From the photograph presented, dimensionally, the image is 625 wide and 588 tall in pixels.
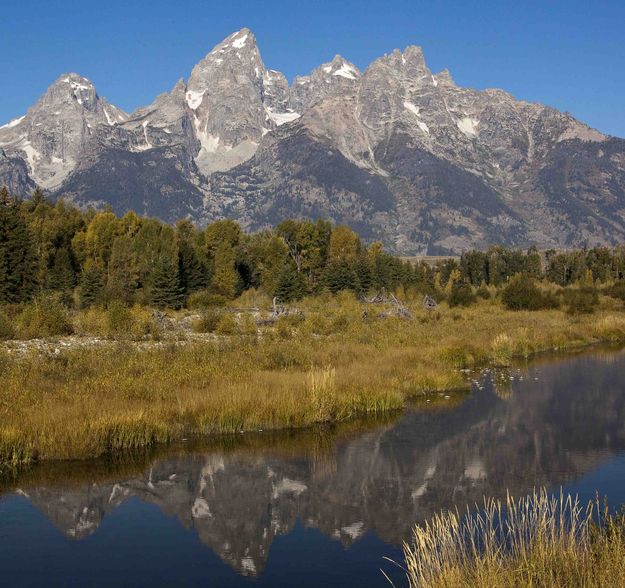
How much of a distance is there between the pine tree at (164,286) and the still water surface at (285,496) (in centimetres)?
4417

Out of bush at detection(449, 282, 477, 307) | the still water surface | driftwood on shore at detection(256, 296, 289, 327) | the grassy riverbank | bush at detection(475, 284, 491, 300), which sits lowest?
the still water surface

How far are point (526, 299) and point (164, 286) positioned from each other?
37.5 meters

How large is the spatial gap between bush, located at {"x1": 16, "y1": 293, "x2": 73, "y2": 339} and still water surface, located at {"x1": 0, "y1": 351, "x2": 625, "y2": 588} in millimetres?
22207

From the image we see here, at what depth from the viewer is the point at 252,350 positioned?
35188mm

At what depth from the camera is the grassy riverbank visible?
69.9 ft

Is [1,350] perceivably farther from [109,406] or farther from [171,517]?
[171,517]

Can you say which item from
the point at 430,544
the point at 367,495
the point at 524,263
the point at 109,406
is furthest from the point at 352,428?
the point at 524,263

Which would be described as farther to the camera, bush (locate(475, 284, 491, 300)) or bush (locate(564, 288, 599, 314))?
bush (locate(475, 284, 491, 300))

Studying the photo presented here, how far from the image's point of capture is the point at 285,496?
18.9 m

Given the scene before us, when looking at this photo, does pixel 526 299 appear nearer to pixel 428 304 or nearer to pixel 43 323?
pixel 428 304

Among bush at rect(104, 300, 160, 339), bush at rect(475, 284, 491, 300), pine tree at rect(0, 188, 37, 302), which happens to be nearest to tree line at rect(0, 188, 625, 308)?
pine tree at rect(0, 188, 37, 302)

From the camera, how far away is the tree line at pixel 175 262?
65.5 m

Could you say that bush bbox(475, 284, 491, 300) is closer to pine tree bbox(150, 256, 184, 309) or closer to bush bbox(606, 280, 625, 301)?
bush bbox(606, 280, 625, 301)

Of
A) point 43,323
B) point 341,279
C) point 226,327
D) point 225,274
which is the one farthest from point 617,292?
point 43,323
